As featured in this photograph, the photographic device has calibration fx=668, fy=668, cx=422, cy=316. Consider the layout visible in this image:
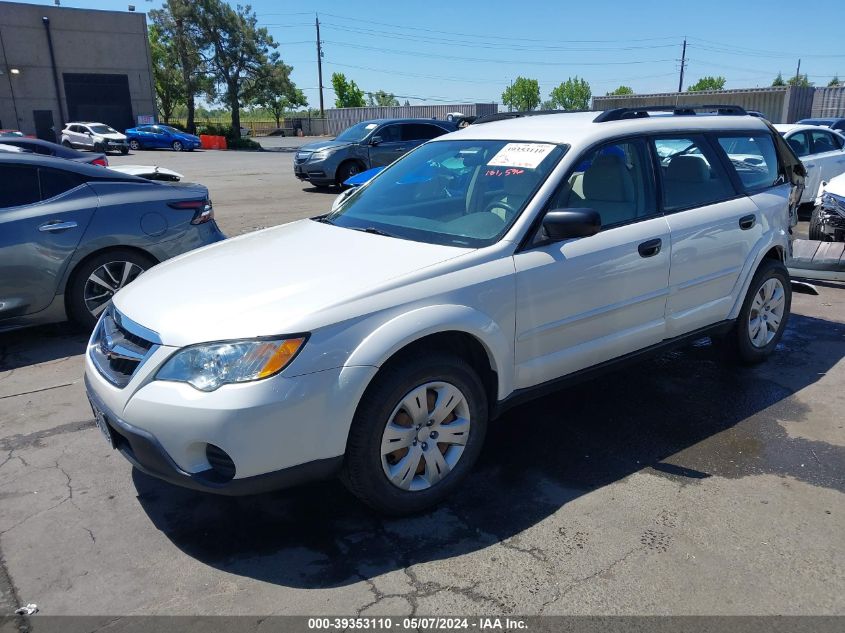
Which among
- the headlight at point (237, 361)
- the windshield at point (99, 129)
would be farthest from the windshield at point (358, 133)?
the windshield at point (99, 129)

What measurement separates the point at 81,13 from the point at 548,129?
51936 millimetres

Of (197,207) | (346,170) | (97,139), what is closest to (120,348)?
(197,207)

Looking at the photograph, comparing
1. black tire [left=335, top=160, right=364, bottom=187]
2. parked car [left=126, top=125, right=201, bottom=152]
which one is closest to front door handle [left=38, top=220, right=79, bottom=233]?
black tire [left=335, top=160, right=364, bottom=187]

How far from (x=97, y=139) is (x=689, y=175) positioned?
125 ft

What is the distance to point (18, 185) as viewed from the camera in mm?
5383

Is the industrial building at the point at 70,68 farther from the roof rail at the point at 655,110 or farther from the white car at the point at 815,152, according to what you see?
the roof rail at the point at 655,110

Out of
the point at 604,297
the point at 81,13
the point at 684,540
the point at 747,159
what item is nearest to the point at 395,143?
the point at 747,159

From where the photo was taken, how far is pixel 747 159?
15.9 feet

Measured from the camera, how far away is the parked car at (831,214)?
26.5 feet

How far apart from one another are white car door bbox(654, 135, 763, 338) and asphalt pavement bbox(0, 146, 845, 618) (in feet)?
2.19

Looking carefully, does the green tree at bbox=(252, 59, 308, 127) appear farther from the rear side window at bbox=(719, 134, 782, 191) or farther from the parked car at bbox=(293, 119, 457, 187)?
the rear side window at bbox=(719, 134, 782, 191)

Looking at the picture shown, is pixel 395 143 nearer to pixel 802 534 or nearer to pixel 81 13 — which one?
pixel 802 534

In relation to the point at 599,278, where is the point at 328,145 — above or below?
above

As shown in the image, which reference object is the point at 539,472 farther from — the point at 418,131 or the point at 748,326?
the point at 418,131
